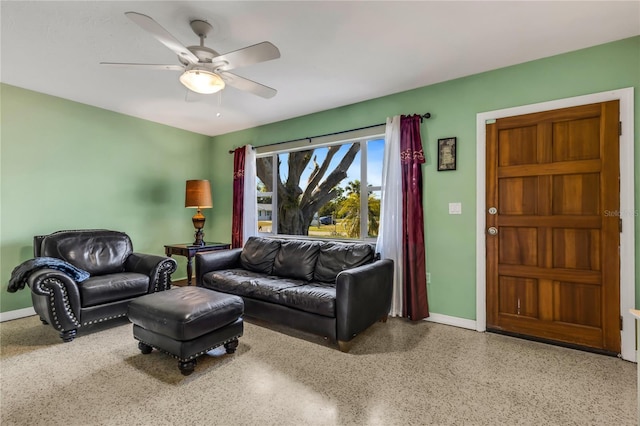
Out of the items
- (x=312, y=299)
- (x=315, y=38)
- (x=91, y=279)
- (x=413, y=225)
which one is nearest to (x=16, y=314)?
(x=91, y=279)

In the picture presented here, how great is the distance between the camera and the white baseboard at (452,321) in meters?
3.00

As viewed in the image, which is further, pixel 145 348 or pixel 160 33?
pixel 145 348

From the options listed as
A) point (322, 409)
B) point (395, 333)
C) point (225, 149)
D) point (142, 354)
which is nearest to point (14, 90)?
point (225, 149)

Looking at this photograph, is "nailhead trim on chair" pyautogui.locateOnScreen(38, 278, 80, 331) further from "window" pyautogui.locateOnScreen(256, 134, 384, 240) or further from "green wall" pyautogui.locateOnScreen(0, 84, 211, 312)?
"window" pyautogui.locateOnScreen(256, 134, 384, 240)

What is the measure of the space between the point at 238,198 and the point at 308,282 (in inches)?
83.4

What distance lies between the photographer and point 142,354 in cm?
243

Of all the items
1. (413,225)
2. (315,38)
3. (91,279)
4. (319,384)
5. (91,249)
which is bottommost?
(319,384)

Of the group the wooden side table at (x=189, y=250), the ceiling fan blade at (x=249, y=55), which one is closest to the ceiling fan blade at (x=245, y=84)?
the ceiling fan blade at (x=249, y=55)

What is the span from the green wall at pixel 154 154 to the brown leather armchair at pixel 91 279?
1.69ft

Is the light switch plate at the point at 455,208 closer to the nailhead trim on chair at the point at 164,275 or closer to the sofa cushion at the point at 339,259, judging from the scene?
the sofa cushion at the point at 339,259

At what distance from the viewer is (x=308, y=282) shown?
322 cm

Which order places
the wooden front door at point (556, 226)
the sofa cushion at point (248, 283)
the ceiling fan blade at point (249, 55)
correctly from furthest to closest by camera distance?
the sofa cushion at point (248, 283)
the wooden front door at point (556, 226)
the ceiling fan blade at point (249, 55)

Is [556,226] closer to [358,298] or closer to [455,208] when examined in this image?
[455,208]

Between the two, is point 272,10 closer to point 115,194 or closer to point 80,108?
point 80,108
